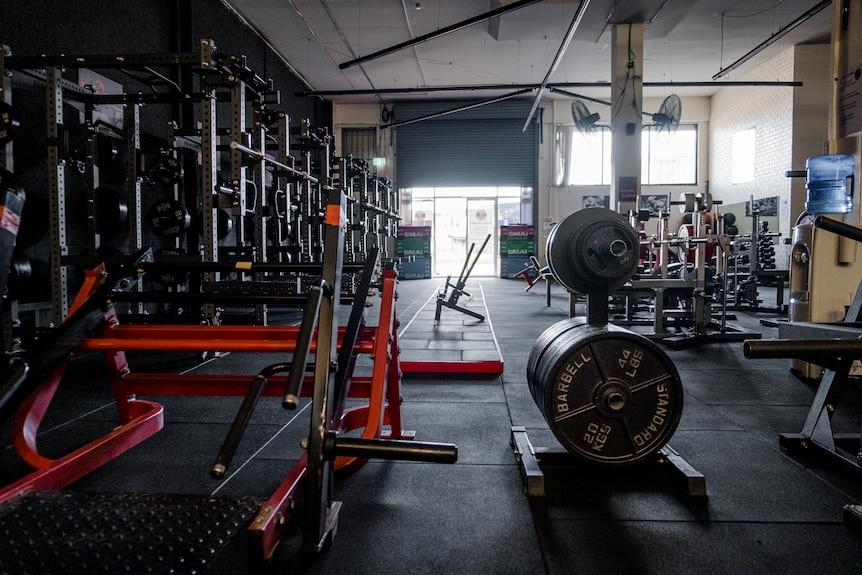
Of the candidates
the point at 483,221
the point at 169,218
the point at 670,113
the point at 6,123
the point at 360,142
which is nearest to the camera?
the point at 6,123

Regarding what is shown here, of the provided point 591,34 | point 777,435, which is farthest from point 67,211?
point 591,34

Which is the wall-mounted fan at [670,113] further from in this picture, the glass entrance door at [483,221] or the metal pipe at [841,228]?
the glass entrance door at [483,221]

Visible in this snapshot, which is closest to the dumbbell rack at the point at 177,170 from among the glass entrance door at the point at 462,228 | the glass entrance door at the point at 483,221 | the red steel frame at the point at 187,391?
the red steel frame at the point at 187,391

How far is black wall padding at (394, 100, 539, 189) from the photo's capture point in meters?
13.4

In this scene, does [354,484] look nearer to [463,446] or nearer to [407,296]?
[463,446]

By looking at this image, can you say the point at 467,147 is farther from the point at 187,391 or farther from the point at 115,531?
the point at 115,531

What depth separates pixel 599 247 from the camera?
1.66m

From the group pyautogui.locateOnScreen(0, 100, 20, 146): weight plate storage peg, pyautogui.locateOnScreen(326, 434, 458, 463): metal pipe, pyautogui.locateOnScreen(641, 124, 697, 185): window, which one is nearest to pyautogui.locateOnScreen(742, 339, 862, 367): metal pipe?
pyautogui.locateOnScreen(326, 434, 458, 463): metal pipe

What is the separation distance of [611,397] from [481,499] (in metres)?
0.53

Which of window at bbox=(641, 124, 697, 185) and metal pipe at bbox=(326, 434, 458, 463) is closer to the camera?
metal pipe at bbox=(326, 434, 458, 463)

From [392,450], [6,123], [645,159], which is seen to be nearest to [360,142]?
[645,159]

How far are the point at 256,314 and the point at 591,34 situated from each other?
256 inches

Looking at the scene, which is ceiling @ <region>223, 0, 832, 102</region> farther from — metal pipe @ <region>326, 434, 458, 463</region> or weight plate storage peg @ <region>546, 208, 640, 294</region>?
metal pipe @ <region>326, 434, 458, 463</region>

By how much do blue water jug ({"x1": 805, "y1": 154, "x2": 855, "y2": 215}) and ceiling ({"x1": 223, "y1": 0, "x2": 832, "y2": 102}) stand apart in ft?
12.7
